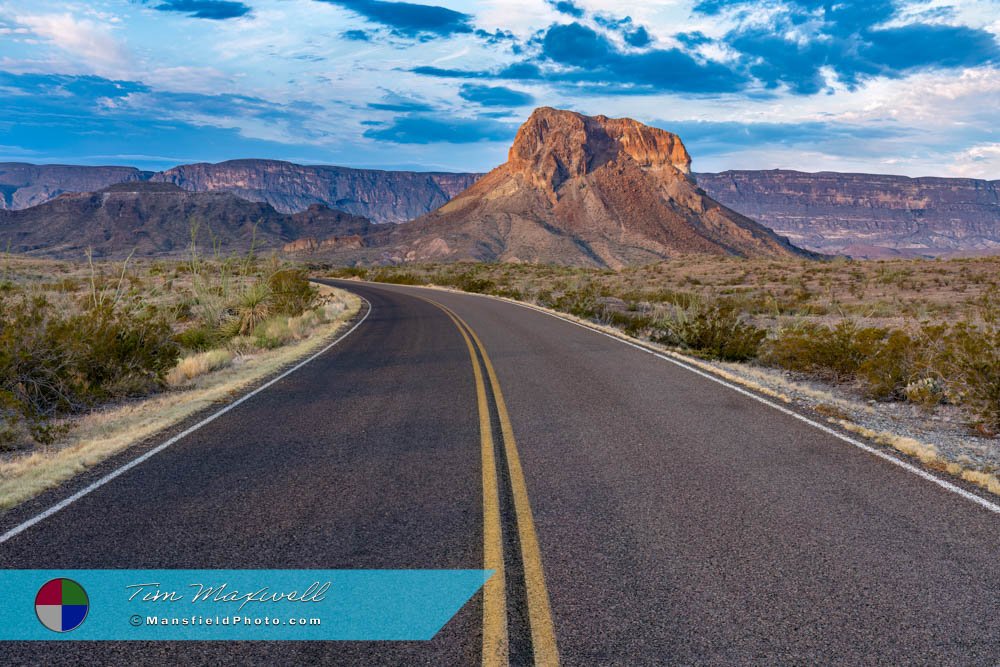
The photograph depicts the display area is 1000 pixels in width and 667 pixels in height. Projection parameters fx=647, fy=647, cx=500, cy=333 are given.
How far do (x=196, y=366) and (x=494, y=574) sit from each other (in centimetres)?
1031

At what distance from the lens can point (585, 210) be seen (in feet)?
426

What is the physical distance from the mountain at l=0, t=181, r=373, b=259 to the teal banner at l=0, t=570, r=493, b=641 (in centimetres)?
14901

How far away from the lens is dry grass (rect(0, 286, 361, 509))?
5.86m

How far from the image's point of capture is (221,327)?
59.0 ft

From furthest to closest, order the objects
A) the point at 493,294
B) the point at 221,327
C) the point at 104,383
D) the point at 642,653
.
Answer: the point at 493,294 → the point at 221,327 → the point at 104,383 → the point at 642,653

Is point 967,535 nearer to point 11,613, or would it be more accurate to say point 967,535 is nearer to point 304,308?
point 11,613

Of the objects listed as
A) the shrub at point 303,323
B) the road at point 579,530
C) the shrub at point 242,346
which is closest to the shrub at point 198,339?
the shrub at point 242,346

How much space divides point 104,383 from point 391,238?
13626 cm

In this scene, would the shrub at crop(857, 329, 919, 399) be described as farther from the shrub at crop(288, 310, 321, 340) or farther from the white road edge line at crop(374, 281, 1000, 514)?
the shrub at crop(288, 310, 321, 340)

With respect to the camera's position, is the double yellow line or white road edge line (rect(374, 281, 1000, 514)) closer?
the double yellow line

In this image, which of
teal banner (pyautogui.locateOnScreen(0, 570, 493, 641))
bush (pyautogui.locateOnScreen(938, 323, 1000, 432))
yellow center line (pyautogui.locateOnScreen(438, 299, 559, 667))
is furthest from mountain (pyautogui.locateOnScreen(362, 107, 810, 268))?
teal banner (pyautogui.locateOnScreen(0, 570, 493, 641))

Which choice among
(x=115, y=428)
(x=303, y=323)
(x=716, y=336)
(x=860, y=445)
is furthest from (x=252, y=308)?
(x=860, y=445)

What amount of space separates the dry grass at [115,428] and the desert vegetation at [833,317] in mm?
9571

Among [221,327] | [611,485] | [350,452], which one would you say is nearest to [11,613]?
[350,452]
